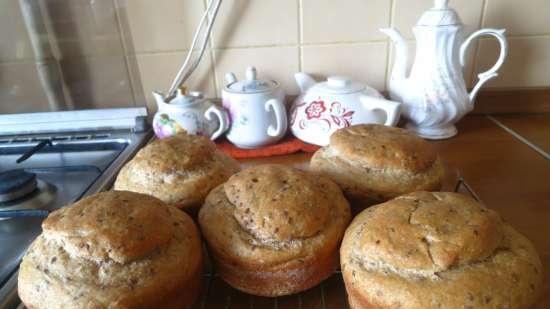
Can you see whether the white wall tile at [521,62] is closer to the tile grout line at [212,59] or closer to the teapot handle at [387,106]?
the teapot handle at [387,106]

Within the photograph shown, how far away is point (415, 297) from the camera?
43 cm

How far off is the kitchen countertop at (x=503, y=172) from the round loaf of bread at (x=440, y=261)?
97 millimetres

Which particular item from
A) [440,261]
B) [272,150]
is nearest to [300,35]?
[272,150]

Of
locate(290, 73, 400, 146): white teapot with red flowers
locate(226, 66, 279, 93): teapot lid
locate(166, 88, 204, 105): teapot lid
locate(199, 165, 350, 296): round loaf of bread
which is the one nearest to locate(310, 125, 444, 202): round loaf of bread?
locate(199, 165, 350, 296): round loaf of bread

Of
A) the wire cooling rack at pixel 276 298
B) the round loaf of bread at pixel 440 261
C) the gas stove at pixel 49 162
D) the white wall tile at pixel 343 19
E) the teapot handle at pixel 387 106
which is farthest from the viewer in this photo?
the white wall tile at pixel 343 19

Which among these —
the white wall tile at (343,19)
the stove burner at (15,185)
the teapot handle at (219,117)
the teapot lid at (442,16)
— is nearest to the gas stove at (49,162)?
the stove burner at (15,185)

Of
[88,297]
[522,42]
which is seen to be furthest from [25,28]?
[522,42]

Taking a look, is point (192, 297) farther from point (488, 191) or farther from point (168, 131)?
point (488, 191)

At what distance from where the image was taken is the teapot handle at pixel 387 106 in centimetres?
84

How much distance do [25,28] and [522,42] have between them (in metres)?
1.45

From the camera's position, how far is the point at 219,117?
36.7 inches

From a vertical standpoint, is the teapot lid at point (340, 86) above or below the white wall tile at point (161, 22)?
below

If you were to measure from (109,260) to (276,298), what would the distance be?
266mm

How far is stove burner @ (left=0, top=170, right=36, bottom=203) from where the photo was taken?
727 mm
